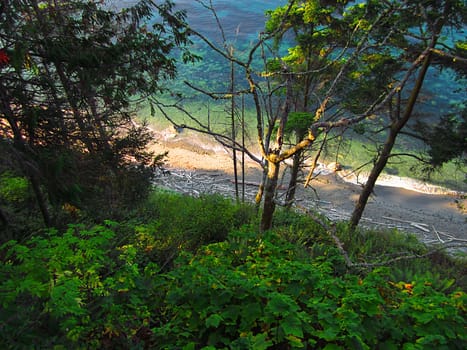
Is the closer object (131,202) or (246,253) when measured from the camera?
(246,253)

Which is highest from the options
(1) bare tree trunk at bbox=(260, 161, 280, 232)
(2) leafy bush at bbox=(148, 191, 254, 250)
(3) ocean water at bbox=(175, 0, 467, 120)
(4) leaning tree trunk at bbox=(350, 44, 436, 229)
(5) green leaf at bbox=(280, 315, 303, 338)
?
(3) ocean water at bbox=(175, 0, 467, 120)

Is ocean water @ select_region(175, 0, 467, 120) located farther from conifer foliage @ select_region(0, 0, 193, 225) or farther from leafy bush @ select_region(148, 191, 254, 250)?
leafy bush @ select_region(148, 191, 254, 250)

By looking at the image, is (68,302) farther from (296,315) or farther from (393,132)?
(393,132)

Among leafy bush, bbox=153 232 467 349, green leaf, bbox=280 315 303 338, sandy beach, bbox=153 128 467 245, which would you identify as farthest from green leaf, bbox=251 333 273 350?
sandy beach, bbox=153 128 467 245

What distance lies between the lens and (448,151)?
25.9 ft

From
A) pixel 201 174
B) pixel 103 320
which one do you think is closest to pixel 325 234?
pixel 103 320

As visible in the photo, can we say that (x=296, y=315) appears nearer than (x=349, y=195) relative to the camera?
Yes

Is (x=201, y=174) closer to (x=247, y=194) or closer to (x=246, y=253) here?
(x=247, y=194)

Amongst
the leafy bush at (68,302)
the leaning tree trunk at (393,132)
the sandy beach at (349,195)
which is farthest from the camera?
the sandy beach at (349,195)

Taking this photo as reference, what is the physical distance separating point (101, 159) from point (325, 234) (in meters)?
5.34

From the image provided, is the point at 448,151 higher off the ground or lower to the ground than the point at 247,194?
higher

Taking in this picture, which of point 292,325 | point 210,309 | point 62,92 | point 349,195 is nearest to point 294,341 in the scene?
point 292,325

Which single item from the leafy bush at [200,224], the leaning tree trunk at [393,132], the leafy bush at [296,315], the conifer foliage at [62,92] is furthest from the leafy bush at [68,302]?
the leaning tree trunk at [393,132]

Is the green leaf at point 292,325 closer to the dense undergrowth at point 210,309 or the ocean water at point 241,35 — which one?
the dense undergrowth at point 210,309
